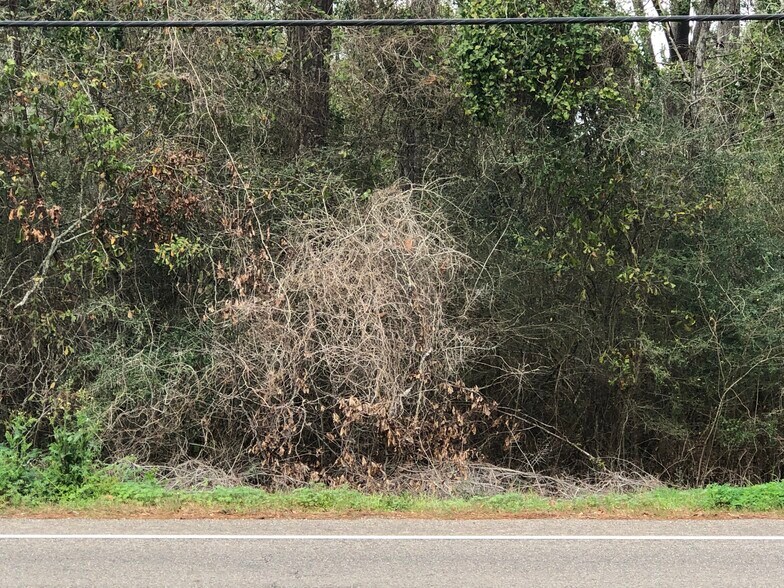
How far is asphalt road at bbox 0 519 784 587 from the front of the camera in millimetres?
5504

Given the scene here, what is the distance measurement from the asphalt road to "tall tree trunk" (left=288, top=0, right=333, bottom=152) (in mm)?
6495

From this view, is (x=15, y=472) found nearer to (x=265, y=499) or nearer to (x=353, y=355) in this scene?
(x=265, y=499)

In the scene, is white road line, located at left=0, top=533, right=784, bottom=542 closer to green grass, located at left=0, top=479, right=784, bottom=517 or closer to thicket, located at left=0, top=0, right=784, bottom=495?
green grass, located at left=0, top=479, right=784, bottom=517

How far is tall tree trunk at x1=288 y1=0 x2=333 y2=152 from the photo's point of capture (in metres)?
11.9

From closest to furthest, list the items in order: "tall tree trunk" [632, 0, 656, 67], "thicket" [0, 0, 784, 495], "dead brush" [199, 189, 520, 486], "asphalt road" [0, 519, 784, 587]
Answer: "asphalt road" [0, 519, 784, 587] → "dead brush" [199, 189, 520, 486] → "thicket" [0, 0, 784, 495] → "tall tree trunk" [632, 0, 656, 67]

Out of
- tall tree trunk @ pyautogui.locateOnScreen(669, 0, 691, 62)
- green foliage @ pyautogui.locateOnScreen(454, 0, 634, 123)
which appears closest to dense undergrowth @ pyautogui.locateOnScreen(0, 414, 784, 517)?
green foliage @ pyautogui.locateOnScreen(454, 0, 634, 123)

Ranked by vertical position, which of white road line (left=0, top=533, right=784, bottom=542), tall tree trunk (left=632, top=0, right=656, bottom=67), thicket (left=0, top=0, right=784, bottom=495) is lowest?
white road line (left=0, top=533, right=784, bottom=542)

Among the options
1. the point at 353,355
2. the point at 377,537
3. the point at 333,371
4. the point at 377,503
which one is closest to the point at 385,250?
the point at 353,355

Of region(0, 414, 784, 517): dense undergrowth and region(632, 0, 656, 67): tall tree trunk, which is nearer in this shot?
region(0, 414, 784, 517): dense undergrowth

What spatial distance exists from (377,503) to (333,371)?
6.04 ft

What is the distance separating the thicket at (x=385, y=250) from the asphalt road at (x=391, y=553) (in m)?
2.05

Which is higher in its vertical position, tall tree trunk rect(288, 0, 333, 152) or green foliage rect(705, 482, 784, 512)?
tall tree trunk rect(288, 0, 333, 152)

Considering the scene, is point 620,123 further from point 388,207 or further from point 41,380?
point 41,380

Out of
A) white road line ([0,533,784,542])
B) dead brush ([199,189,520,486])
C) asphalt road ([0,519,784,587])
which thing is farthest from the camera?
dead brush ([199,189,520,486])
